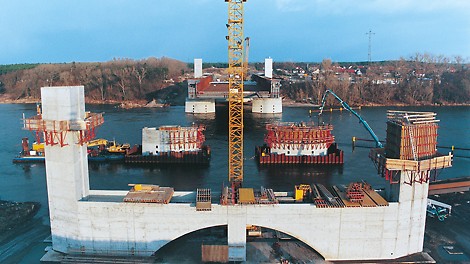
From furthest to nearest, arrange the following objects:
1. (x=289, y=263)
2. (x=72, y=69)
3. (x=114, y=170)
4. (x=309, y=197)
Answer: (x=72, y=69), (x=114, y=170), (x=309, y=197), (x=289, y=263)

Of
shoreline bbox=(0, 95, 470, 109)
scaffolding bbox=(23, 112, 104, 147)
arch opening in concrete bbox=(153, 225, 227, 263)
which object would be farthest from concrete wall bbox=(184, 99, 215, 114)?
scaffolding bbox=(23, 112, 104, 147)

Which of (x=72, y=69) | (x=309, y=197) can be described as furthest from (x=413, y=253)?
(x=72, y=69)

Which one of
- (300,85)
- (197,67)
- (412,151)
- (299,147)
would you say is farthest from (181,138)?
(300,85)

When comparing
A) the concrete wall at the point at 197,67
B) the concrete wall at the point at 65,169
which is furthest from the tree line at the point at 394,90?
the concrete wall at the point at 65,169

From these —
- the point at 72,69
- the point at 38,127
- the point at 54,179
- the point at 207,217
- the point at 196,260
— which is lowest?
the point at 196,260

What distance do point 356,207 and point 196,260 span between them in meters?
8.71

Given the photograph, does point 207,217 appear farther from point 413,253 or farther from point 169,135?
point 169,135

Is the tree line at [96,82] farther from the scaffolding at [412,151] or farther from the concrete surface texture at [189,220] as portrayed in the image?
the scaffolding at [412,151]

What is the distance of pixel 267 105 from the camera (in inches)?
3228

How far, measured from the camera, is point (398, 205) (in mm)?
20625

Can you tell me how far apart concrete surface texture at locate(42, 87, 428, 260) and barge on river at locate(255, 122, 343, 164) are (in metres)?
21.6

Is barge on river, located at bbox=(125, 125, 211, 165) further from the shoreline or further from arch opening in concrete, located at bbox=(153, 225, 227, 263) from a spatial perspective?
the shoreline

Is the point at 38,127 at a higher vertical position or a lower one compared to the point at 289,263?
higher

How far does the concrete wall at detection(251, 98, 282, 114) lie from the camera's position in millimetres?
81688
